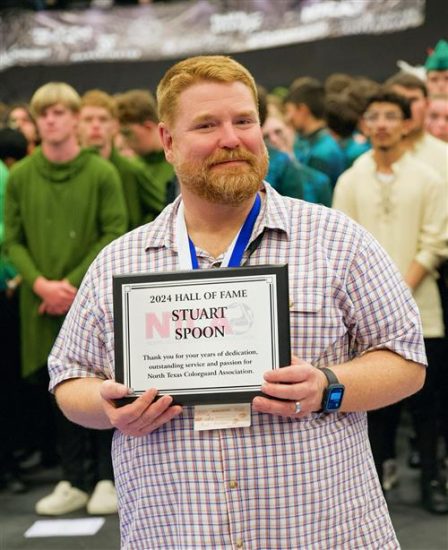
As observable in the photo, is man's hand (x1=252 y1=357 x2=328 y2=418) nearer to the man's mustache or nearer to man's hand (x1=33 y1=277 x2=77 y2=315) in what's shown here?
the man's mustache

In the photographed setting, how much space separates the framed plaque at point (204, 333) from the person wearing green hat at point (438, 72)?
14.7 feet

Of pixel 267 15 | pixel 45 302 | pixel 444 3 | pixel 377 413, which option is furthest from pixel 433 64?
pixel 267 15

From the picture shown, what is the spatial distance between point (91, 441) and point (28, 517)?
2.11 feet

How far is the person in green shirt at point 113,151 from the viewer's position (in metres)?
5.99

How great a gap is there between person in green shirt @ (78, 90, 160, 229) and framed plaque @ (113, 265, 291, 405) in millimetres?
3807

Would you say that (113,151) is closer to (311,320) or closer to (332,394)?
(311,320)

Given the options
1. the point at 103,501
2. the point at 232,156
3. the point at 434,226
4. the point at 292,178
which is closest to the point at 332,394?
the point at 232,156

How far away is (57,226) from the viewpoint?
17.9 ft

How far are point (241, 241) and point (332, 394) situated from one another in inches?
15.1

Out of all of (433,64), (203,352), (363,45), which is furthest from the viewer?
(363,45)

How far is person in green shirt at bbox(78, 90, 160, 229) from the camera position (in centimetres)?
599

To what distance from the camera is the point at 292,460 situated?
7.29ft

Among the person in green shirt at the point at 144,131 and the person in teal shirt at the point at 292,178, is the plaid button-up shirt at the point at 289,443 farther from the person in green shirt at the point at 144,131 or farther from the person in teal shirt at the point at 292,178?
the person in green shirt at the point at 144,131

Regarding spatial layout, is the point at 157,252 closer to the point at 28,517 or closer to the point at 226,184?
the point at 226,184
